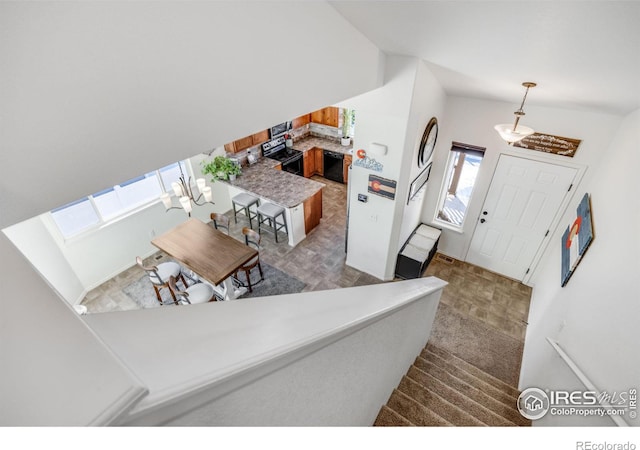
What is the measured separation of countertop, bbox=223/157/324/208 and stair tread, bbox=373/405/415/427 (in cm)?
348

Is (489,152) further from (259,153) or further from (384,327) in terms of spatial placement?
(259,153)

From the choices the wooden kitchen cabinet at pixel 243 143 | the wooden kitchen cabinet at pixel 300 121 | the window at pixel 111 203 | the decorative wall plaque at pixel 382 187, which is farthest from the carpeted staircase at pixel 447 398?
the wooden kitchen cabinet at pixel 300 121

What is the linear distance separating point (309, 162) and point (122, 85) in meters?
6.37

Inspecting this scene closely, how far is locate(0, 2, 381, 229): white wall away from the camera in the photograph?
107 centimetres

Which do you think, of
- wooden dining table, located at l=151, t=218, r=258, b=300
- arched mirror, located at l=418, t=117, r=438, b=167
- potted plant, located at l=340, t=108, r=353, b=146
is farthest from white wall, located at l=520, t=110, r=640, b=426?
potted plant, located at l=340, t=108, r=353, b=146

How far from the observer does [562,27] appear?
1.66m

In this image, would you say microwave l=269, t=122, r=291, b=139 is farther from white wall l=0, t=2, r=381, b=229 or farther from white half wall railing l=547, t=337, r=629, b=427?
white half wall railing l=547, t=337, r=629, b=427

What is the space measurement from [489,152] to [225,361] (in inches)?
192

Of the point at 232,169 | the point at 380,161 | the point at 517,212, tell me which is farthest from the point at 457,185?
the point at 232,169

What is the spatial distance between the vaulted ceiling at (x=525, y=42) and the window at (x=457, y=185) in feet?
4.56

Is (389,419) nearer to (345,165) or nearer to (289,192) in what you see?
(289,192)

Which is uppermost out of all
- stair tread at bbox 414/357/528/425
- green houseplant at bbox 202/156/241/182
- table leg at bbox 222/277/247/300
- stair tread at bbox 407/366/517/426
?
green houseplant at bbox 202/156/241/182

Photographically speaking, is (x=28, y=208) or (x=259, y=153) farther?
(x=259, y=153)

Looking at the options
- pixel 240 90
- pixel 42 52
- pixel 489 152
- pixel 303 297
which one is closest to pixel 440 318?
pixel 489 152
